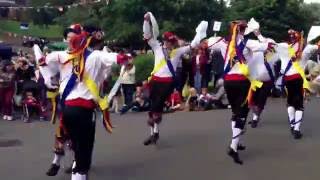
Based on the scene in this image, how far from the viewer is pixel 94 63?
24.6ft

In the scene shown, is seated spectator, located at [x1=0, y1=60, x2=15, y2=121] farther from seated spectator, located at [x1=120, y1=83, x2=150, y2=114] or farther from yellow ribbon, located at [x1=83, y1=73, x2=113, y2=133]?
yellow ribbon, located at [x1=83, y1=73, x2=113, y2=133]

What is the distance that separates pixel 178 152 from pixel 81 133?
3450 millimetres

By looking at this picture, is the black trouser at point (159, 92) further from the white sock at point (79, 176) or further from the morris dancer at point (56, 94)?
the white sock at point (79, 176)

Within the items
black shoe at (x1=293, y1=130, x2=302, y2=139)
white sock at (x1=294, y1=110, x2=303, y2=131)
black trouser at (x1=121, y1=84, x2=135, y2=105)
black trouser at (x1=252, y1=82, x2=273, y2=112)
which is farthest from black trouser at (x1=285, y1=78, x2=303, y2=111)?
black trouser at (x1=121, y1=84, x2=135, y2=105)

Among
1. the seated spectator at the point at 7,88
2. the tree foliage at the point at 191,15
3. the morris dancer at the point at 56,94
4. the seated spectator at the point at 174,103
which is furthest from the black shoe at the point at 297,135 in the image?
the tree foliage at the point at 191,15

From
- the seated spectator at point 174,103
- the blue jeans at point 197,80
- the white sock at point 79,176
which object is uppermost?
the white sock at point 79,176

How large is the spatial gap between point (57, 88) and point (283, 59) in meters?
5.24

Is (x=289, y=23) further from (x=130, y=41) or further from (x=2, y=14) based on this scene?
(x=2, y=14)

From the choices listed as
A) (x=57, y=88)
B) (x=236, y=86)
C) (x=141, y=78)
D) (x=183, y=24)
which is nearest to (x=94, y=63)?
(x=57, y=88)

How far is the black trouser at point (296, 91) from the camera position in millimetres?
11898

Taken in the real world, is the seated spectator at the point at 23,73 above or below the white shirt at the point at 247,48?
below

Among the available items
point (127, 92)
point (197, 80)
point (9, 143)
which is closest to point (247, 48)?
point (9, 143)

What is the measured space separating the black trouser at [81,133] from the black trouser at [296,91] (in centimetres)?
552

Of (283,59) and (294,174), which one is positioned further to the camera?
(283,59)
